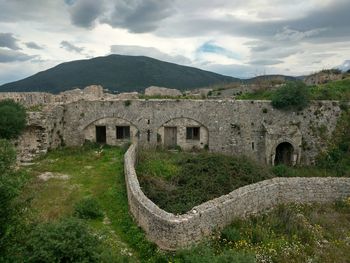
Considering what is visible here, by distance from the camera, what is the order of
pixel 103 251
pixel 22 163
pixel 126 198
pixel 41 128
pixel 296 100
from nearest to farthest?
pixel 103 251, pixel 126 198, pixel 22 163, pixel 41 128, pixel 296 100

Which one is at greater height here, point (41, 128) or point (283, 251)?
point (41, 128)

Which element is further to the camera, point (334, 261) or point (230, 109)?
point (230, 109)

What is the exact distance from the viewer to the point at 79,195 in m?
15.1

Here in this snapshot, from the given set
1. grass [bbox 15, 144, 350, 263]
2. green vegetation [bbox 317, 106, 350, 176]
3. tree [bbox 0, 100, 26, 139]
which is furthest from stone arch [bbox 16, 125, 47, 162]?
green vegetation [bbox 317, 106, 350, 176]

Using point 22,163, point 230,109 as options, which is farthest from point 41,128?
point 230,109

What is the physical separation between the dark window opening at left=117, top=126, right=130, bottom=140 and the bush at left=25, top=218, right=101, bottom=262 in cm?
1570

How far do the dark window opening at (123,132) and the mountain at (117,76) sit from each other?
135ft

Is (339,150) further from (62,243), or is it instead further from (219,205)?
(62,243)

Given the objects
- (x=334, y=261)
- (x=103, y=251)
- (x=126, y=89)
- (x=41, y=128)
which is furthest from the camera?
(x=126, y=89)

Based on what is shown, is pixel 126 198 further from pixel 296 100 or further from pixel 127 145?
pixel 296 100

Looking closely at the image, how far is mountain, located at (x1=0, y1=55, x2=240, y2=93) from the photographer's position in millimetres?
69625

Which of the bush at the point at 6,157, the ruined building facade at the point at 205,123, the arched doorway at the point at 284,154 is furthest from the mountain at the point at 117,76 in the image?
the bush at the point at 6,157

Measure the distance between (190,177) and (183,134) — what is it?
7.97 metres

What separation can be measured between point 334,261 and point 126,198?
25.1 ft
